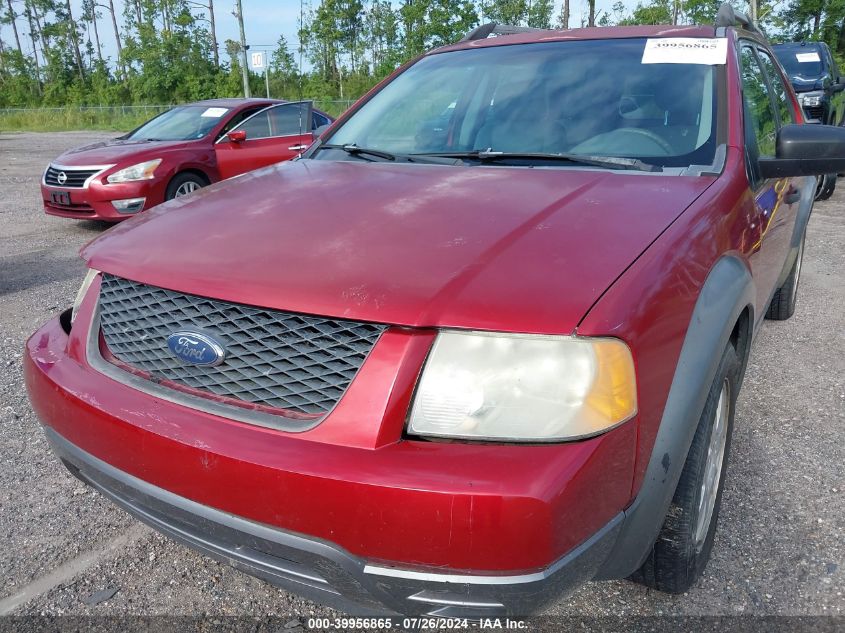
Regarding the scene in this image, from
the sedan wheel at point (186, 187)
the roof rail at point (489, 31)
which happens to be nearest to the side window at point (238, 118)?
the sedan wheel at point (186, 187)

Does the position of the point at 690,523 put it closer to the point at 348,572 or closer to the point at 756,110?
the point at 348,572

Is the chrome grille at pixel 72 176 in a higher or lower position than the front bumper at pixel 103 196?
higher

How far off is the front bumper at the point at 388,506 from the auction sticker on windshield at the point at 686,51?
5.64 feet

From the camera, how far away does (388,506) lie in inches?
49.8

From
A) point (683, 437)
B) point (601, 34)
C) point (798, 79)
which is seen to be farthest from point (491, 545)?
point (798, 79)

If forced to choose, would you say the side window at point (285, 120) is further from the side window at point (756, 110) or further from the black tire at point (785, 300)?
the side window at point (756, 110)

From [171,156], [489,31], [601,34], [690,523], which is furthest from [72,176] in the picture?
[690,523]

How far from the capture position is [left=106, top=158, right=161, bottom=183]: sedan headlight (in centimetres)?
687

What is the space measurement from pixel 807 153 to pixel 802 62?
10.6m

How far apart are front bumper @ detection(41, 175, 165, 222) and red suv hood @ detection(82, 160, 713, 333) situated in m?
5.25

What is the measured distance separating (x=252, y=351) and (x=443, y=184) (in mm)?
851

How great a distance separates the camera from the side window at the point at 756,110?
7.64ft

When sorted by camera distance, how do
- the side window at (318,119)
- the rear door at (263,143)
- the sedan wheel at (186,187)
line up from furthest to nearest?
the side window at (318,119) < the rear door at (263,143) < the sedan wheel at (186,187)

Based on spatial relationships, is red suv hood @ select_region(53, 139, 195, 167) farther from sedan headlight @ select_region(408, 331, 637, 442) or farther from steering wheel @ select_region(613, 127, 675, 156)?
sedan headlight @ select_region(408, 331, 637, 442)
